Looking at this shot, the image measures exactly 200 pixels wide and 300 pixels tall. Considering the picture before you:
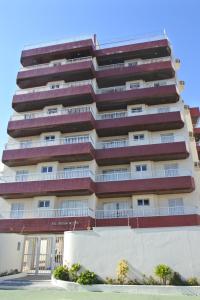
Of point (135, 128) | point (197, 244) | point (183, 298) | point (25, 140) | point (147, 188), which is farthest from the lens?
point (25, 140)

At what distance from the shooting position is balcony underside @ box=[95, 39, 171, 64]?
107 feet

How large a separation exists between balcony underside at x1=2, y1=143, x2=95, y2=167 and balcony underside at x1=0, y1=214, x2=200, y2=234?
20.4ft

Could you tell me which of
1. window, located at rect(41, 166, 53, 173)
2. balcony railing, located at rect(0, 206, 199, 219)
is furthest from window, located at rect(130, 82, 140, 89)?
balcony railing, located at rect(0, 206, 199, 219)

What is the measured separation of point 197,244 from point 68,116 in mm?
18119

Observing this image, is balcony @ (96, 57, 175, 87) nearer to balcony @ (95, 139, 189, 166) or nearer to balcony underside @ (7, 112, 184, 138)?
balcony underside @ (7, 112, 184, 138)

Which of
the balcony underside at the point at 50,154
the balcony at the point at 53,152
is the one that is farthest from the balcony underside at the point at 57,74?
the balcony underside at the point at 50,154

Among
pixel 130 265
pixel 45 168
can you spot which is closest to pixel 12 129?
pixel 45 168

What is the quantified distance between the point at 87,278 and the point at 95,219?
27.8 ft

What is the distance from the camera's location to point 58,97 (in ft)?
101

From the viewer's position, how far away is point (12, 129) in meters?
30.0

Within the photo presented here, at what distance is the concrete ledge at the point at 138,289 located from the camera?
14414 mm

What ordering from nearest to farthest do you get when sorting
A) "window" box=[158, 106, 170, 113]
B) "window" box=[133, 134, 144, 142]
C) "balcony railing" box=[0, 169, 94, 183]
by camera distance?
1. "balcony railing" box=[0, 169, 94, 183]
2. "window" box=[133, 134, 144, 142]
3. "window" box=[158, 106, 170, 113]

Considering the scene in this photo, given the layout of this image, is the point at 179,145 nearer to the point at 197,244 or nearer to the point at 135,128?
the point at 135,128

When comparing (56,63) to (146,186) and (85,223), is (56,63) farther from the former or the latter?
(85,223)
